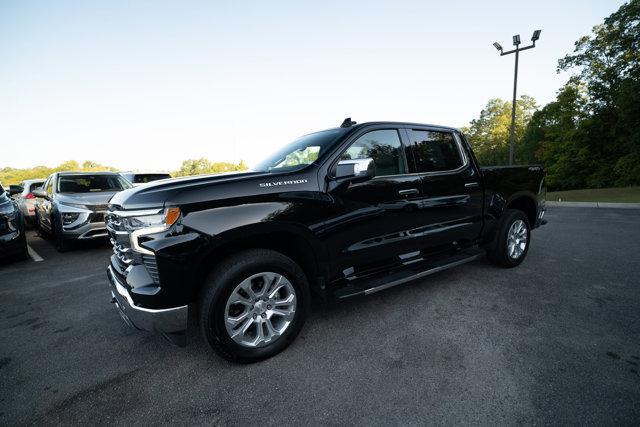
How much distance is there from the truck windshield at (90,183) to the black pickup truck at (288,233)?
5346 millimetres

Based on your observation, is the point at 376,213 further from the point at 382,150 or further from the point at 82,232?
the point at 82,232

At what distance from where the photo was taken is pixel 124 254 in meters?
2.35

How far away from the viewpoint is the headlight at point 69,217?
5934mm

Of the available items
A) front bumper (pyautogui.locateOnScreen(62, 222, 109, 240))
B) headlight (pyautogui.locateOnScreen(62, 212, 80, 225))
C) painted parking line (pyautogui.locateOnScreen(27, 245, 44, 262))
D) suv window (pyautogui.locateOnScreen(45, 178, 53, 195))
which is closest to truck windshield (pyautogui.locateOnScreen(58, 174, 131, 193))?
suv window (pyautogui.locateOnScreen(45, 178, 53, 195))

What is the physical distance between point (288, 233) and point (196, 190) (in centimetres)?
78

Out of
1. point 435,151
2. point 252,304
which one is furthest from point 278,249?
point 435,151

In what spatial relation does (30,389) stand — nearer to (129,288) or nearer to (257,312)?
(129,288)

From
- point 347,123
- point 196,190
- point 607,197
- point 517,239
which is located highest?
point 347,123

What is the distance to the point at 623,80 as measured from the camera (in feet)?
67.5

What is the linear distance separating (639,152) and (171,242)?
95.8 ft

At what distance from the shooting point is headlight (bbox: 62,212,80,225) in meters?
5.93

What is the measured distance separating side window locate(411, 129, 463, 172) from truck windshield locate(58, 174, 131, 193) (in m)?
6.71

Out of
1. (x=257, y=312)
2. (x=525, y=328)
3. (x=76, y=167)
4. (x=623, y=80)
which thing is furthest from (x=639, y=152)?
(x=76, y=167)

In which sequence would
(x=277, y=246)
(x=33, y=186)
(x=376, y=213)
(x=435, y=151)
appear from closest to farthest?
(x=277, y=246)
(x=376, y=213)
(x=435, y=151)
(x=33, y=186)
